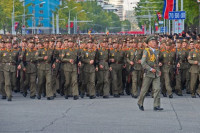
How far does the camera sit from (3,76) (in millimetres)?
19422

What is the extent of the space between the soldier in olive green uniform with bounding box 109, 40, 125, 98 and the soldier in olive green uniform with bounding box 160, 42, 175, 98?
55.3 inches

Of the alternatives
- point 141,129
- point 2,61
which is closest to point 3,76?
point 2,61

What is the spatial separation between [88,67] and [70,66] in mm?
703

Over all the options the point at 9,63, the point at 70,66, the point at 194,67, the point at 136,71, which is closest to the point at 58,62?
the point at 70,66

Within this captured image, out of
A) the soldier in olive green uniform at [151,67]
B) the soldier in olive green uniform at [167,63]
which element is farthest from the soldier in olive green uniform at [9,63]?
the soldier in olive green uniform at [151,67]

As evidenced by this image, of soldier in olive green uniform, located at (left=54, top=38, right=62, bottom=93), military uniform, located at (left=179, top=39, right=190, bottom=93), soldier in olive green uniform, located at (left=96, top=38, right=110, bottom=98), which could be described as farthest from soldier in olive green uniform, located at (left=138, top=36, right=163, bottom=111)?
military uniform, located at (left=179, top=39, right=190, bottom=93)

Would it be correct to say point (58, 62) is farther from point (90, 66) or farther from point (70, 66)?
point (90, 66)

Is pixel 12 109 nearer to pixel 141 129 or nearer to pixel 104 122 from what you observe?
pixel 104 122

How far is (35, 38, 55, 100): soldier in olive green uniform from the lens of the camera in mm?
19406

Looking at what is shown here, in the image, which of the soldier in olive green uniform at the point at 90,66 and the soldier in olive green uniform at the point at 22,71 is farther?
the soldier in olive green uniform at the point at 22,71

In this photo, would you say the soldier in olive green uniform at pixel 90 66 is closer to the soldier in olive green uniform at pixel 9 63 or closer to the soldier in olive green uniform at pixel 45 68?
the soldier in olive green uniform at pixel 45 68

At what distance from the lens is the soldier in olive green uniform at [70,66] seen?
19297 millimetres

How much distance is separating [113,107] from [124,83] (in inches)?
196

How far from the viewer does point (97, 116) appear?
14.5m
